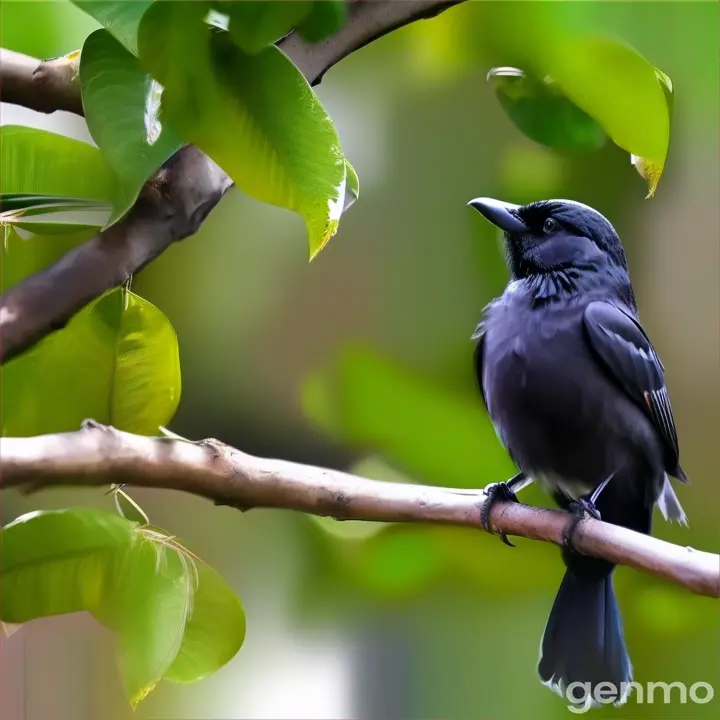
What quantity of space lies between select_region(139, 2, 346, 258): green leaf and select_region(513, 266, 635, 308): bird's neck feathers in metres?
0.29

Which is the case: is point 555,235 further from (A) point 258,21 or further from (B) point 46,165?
(B) point 46,165

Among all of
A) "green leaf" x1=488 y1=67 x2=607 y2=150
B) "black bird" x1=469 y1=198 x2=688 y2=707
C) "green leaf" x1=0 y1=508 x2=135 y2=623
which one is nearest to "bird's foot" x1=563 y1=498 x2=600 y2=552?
"black bird" x1=469 y1=198 x2=688 y2=707

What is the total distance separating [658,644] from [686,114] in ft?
2.26

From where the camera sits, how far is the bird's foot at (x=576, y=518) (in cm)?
98

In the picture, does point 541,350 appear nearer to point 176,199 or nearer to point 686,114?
point 686,114

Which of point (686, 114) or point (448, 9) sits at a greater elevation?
point (448, 9)

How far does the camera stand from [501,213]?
1041 millimetres

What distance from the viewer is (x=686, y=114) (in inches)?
40.9

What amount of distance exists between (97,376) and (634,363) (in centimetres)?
69

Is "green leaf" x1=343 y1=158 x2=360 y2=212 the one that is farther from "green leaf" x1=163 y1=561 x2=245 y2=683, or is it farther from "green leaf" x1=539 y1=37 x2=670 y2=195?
"green leaf" x1=163 y1=561 x2=245 y2=683

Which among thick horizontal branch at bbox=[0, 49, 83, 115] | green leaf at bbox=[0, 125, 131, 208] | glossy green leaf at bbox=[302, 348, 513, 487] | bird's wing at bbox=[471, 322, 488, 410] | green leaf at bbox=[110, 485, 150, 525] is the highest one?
thick horizontal branch at bbox=[0, 49, 83, 115]

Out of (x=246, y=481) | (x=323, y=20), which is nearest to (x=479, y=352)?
(x=246, y=481)

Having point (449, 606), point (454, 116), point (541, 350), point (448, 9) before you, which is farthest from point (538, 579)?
point (448, 9)

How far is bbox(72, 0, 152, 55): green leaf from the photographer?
0.96 meters
